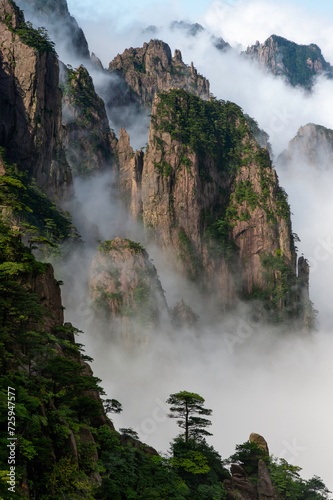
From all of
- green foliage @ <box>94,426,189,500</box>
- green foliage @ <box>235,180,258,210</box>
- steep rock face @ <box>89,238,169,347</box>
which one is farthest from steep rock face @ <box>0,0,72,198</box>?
green foliage @ <box>94,426,189,500</box>

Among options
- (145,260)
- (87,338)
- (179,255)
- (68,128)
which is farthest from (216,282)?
(68,128)

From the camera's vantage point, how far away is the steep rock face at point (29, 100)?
9412 cm

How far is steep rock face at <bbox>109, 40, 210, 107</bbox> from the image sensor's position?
19062 cm

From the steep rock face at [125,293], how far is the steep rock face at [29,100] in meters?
18.4

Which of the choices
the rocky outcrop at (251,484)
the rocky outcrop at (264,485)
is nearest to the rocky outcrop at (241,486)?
the rocky outcrop at (251,484)

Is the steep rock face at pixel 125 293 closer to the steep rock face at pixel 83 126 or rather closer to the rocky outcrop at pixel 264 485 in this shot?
the steep rock face at pixel 83 126

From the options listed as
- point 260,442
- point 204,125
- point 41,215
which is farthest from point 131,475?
point 204,125

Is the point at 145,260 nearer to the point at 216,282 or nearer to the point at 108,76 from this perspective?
the point at 216,282

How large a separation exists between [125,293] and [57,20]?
410 ft

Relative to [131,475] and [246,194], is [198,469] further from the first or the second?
[246,194]

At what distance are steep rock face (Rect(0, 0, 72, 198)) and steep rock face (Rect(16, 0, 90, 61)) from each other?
78.1 metres

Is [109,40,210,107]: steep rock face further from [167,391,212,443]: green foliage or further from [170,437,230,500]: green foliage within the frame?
[170,437,230,500]: green foliage

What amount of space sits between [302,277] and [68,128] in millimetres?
79437

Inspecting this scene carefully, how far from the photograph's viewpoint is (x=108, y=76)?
185 metres
